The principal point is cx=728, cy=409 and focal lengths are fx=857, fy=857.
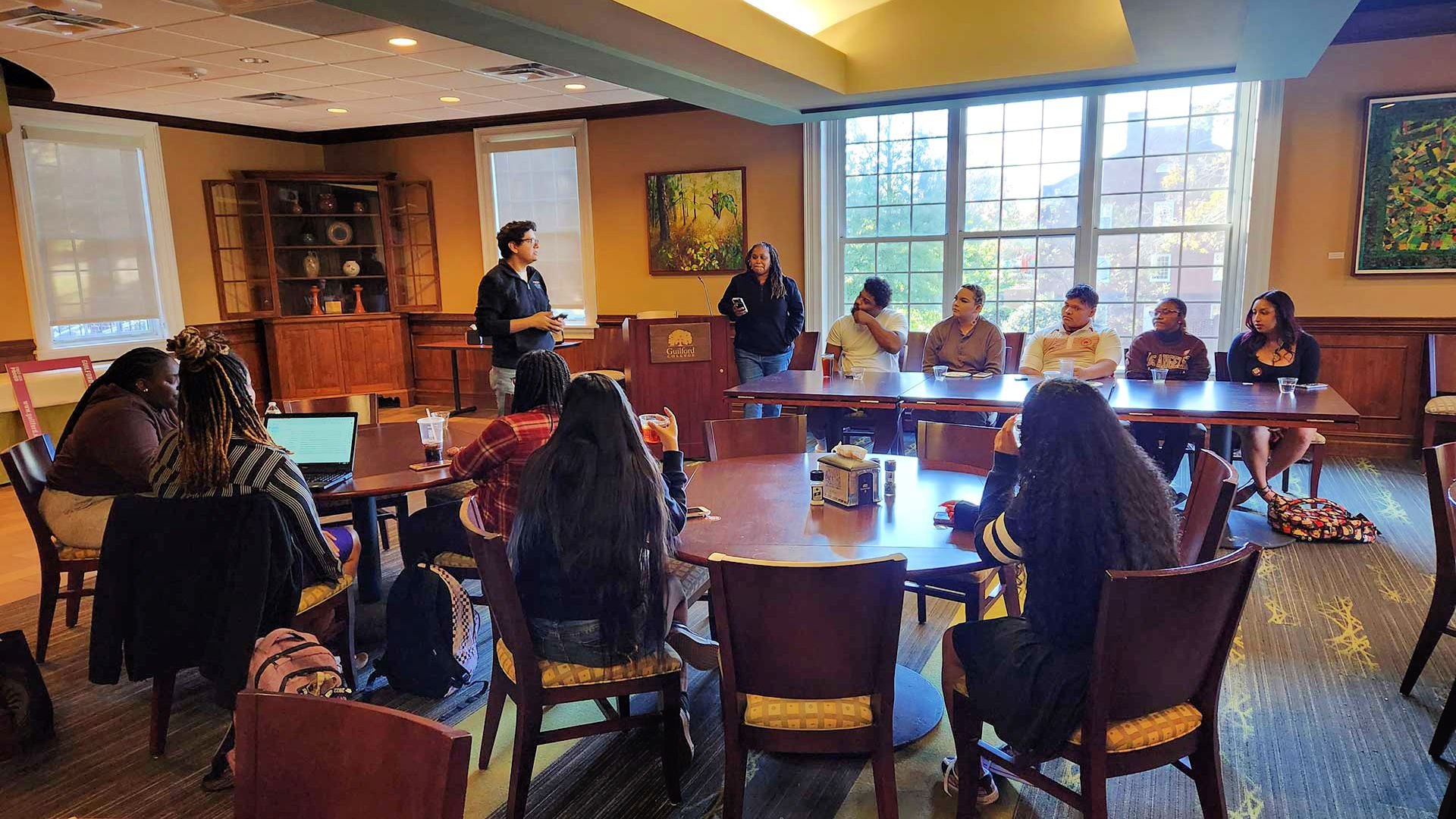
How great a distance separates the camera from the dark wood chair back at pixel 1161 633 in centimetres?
156

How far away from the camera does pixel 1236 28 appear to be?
405 cm

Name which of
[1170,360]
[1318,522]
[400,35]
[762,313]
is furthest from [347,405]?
[1318,522]

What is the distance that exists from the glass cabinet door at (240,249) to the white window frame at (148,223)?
374mm

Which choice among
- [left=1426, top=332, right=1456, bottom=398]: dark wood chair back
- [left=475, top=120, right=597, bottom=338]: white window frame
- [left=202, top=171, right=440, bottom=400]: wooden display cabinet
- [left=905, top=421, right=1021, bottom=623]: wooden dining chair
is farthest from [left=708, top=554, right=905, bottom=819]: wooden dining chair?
[left=202, top=171, right=440, bottom=400]: wooden display cabinet

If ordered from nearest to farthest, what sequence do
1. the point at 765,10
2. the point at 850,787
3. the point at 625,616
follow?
the point at 625,616 < the point at 850,787 < the point at 765,10

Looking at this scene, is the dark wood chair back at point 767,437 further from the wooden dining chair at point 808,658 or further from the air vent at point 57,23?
the air vent at point 57,23

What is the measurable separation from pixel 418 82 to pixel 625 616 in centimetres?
525

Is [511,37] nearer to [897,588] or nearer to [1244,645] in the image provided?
[897,588]

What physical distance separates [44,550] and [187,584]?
4.03 feet

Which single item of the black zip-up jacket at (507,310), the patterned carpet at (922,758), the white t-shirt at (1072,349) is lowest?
the patterned carpet at (922,758)

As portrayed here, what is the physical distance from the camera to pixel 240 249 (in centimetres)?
782

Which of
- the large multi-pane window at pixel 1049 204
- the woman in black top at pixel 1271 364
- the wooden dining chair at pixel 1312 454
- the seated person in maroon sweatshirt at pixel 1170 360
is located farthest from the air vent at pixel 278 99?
the wooden dining chair at pixel 1312 454

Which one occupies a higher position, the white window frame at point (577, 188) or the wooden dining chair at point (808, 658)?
the white window frame at point (577, 188)

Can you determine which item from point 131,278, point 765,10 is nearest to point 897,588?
point 765,10
